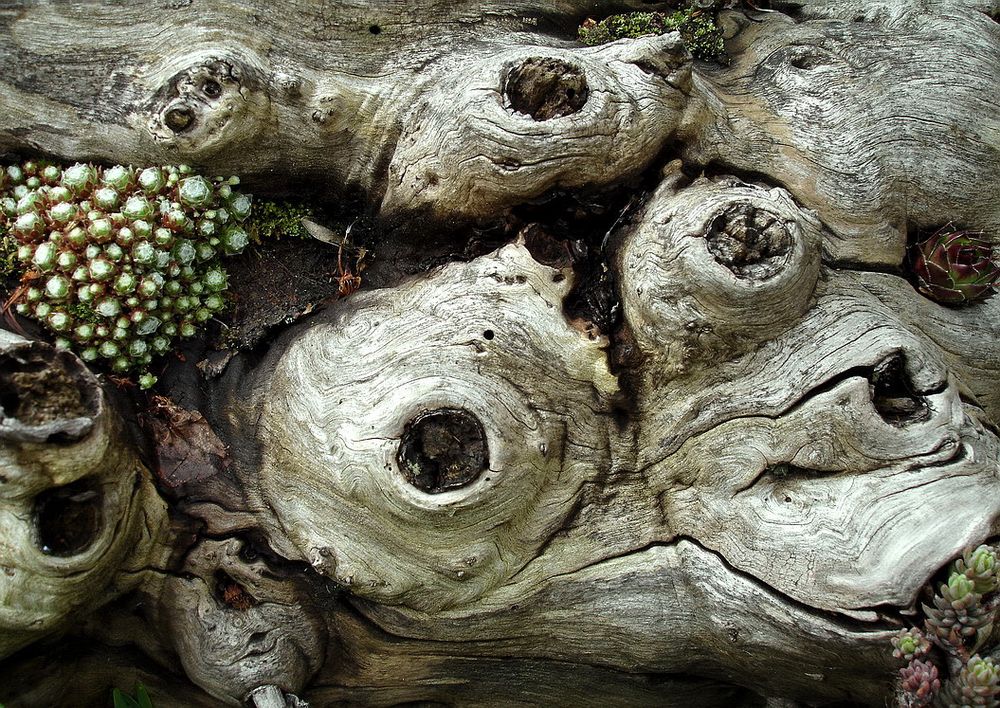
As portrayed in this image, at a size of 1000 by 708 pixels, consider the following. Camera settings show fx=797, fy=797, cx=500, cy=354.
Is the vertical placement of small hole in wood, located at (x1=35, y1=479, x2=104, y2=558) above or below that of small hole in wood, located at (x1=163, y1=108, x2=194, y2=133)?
below

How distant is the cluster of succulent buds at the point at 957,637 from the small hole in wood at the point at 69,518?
3.14 metres

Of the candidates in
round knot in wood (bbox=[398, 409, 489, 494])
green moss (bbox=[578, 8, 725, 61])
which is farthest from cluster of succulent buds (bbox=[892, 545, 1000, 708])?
green moss (bbox=[578, 8, 725, 61])

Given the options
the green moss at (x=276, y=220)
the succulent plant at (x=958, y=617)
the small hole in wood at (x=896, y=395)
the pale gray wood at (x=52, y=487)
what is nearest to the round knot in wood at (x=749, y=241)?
the small hole in wood at (x=896, y=395)

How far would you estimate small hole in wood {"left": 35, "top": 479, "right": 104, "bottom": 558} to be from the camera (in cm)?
310

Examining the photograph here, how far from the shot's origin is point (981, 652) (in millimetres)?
3074

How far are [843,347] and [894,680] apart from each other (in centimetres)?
136

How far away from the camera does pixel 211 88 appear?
3514mm

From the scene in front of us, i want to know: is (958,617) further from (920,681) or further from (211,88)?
(211,88)

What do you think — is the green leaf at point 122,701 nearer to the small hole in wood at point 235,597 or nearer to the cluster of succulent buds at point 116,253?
the small hole in wood at point 235,597

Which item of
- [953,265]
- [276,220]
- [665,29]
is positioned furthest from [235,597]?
[953,265]

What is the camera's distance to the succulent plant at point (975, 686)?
2773 millimetres

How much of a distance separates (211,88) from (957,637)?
3731mm

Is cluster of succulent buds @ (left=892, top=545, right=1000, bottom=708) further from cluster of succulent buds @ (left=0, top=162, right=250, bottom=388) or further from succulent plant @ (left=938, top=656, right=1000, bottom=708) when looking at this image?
cluster of succulent buds @ (left=0, top=162, right=250, bottom=388)

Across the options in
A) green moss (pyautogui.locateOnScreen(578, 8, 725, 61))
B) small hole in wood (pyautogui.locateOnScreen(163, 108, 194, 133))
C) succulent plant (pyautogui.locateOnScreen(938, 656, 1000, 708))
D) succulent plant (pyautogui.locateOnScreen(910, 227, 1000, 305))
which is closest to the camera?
succulent plant (pyautogui.locateOnScreen(938, 656, 1000, 708))
